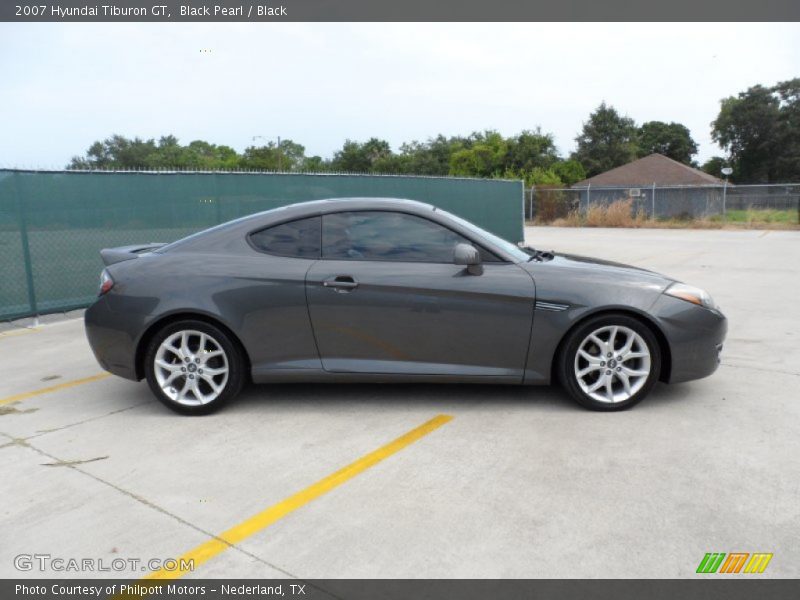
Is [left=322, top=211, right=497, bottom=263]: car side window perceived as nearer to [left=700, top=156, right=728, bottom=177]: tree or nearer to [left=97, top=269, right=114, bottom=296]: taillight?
[left=97, top=269, right=114, bottom=296]: taillight

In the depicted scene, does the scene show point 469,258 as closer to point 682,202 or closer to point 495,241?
point 495,241

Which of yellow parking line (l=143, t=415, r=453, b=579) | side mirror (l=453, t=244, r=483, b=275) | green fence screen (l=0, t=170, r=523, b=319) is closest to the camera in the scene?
yellow parking line (l=143, t=415, r=453, b=579)

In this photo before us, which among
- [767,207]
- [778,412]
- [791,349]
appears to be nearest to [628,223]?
[767,207]

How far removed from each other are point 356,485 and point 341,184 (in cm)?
956

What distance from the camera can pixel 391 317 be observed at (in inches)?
175

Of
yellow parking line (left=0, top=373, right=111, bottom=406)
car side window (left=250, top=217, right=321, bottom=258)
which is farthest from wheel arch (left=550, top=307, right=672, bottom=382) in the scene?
yellow parking line (left=0, top=373, right=111, bottom=406)

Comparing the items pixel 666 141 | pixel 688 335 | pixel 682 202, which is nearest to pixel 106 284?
pixel 688 335

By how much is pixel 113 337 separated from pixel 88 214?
508 cm

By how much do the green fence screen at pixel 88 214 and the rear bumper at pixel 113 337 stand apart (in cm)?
432

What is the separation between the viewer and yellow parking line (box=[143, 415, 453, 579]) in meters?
2.82

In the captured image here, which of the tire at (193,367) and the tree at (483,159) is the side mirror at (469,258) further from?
the tree at (483,159)

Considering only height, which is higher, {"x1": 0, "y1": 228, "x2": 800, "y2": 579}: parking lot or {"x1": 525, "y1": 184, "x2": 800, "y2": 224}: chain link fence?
{"x1": 525, "y1": 184, "x2": 800, "y2": 224}: chain link fence

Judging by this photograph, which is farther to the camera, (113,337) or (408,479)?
(113,337)

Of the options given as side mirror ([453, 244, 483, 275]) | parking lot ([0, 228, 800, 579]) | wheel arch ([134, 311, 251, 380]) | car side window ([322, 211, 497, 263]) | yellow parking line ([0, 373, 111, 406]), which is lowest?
parking lot ([0, 228, 800, 579])
